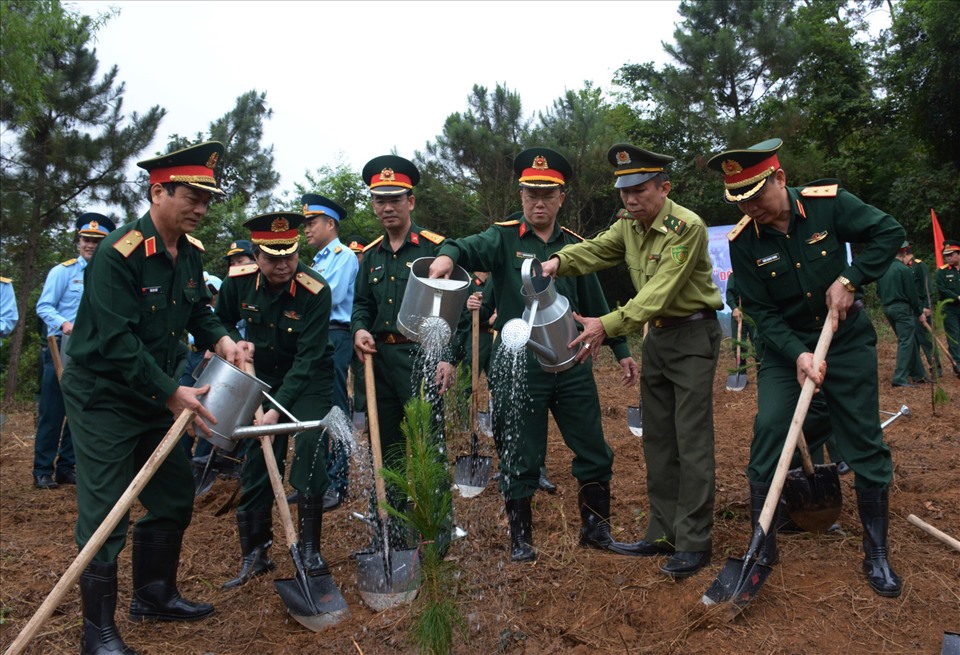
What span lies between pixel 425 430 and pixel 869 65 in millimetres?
24605

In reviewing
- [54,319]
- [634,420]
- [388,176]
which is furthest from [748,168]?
[54,319]

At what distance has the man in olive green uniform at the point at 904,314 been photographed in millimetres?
10812

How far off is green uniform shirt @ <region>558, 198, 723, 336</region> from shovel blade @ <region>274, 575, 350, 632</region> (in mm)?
1830

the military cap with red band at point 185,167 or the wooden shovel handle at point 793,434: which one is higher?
the military cap with red band at point 185,167

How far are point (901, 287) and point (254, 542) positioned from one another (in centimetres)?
1008

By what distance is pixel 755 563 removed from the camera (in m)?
3.39

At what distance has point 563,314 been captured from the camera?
13.0 ft

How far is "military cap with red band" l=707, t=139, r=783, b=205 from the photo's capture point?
144 inches

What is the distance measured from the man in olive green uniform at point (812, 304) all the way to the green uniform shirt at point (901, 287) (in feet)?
26.9

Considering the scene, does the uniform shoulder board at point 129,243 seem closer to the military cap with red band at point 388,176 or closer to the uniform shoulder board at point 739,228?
the military cap with red band at point 388,176

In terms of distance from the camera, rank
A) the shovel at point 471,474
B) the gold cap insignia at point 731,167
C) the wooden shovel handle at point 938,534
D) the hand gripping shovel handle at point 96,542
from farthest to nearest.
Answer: the shovel at point 471,474
the gold cap insignia at point 731,167
the wooden shovel handle at point 938,534
the hand gripping shovel handle at point 96,542

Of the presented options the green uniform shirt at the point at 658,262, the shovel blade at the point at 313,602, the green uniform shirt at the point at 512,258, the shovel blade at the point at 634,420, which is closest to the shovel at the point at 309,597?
the shovel blade at the point at 313,602

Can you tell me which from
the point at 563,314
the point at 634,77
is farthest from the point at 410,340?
the point at 634,77

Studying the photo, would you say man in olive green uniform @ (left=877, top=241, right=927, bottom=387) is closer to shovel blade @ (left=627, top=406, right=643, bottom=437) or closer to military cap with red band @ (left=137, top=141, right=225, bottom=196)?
shovel blade @ (left=627, top=406, right=643, bottom=437)
